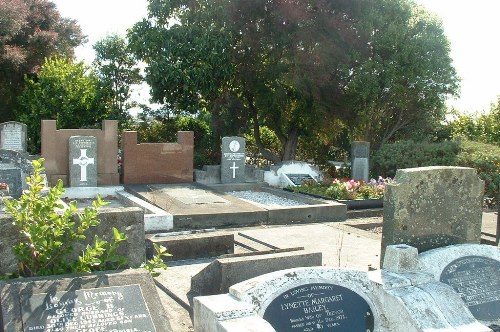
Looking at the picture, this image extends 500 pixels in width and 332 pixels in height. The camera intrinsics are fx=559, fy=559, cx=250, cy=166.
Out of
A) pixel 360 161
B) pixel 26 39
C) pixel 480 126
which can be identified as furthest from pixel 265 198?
pixel 26 39

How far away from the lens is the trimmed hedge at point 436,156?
14430 mm

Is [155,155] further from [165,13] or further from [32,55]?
[32,55]

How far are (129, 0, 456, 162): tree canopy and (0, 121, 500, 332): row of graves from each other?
Result: 10.8 metres

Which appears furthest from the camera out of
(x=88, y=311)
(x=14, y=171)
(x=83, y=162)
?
(x=83, y=162)

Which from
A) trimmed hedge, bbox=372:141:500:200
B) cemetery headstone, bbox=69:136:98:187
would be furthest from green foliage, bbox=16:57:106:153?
trimmed hedge, bbox=372:141:500:200

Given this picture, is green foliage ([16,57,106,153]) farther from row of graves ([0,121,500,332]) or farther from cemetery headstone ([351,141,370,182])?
row of graves ([0,121,500,332])

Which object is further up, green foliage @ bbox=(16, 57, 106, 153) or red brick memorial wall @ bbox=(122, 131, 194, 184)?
green foliage @ bbox=(16, 57, 106, 153)

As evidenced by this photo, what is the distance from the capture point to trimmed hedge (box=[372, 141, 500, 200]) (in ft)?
47.3

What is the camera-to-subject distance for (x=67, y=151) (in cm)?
1302

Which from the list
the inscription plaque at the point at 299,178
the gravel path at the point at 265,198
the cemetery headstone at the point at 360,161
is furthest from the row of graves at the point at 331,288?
the cemetery headstone at the point at 360,161

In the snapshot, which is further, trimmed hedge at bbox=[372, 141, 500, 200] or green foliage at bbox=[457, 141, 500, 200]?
trimmed hedge at bbox=[372, 141, 500, 200]

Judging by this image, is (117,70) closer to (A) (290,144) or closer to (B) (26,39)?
(B) (26,39)

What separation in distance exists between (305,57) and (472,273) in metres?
12.3

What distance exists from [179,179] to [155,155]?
90cm
